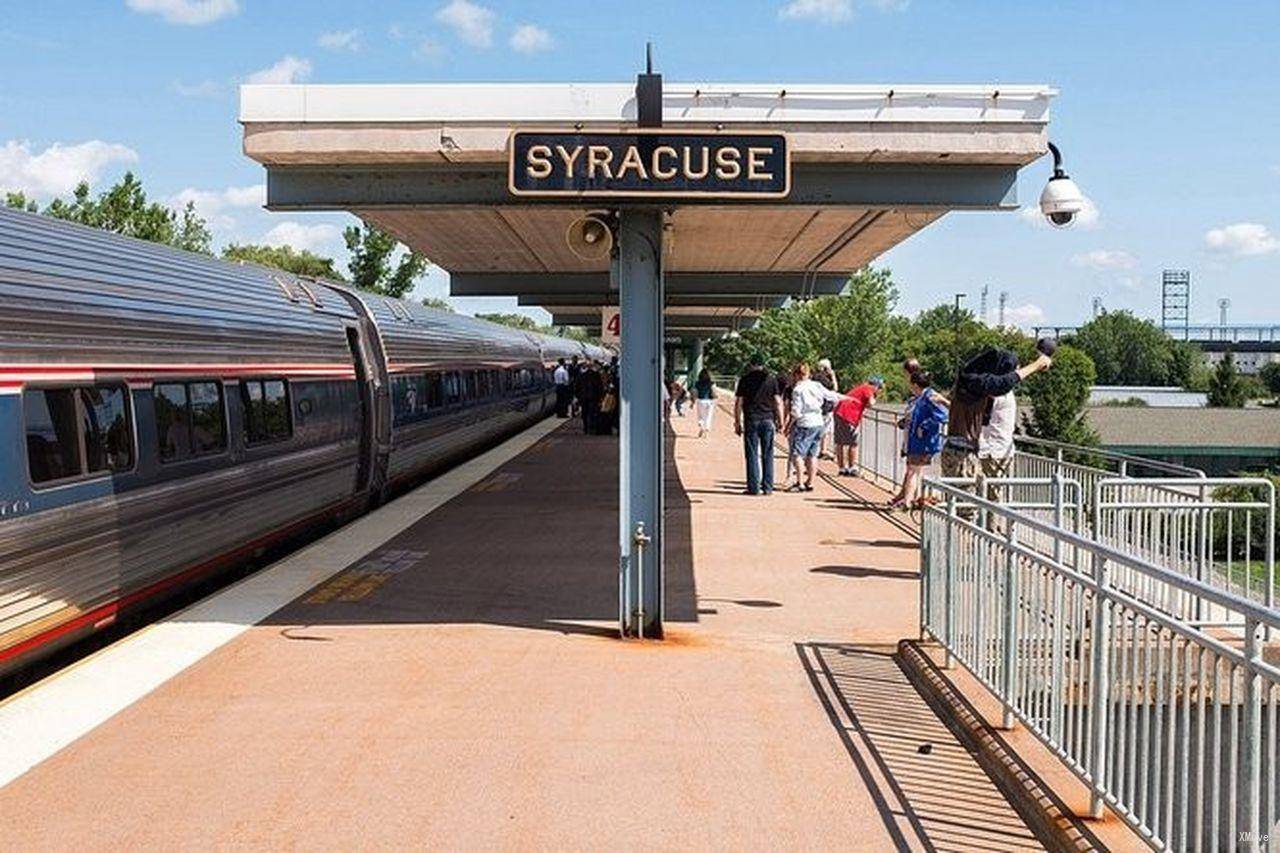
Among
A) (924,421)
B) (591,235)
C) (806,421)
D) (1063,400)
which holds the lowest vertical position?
(1063,400)

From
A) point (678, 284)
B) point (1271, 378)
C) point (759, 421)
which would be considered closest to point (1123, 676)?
point (759, 421)

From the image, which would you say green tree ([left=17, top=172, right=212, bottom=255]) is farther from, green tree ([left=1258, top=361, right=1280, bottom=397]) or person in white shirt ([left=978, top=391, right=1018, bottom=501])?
green tree ([left=1258, top=361, right=1280, bottom=397])

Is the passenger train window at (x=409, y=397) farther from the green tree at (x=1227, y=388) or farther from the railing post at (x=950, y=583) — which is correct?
the green tree at (x=1227, y=388)

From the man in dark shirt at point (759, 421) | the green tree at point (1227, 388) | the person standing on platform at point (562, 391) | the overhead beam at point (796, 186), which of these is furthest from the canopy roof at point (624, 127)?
the green tree at point (1227, 388)

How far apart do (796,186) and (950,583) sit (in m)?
2.84

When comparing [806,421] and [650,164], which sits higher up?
[650,164]

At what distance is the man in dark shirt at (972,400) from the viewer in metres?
11.6

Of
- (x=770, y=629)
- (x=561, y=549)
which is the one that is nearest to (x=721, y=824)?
(x=770, y=629)

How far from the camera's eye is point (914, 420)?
1508 centimetres

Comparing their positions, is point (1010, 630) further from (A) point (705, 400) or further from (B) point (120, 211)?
(B) point (120, 211)

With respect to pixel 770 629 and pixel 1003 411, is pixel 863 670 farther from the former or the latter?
pixel 1003 411

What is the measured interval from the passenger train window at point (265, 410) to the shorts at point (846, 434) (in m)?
10.7

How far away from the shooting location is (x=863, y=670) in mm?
8477

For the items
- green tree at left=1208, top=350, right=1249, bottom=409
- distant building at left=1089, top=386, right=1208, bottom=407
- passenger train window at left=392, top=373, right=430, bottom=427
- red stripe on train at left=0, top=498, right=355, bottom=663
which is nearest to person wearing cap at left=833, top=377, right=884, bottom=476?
passenger train window at left=392, top=373, right=430, bottom=427
